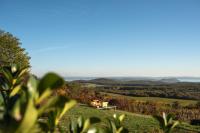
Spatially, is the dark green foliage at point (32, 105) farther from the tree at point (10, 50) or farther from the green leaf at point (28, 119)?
the tree at point (10, 50)

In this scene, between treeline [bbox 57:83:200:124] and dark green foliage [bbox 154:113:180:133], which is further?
treeline [bbox 57:83:200:124]

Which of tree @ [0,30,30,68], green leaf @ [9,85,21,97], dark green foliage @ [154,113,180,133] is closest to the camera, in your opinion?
green leaf @ [9,85,21,97]

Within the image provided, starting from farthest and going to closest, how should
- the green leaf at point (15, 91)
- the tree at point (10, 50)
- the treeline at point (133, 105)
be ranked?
the tree at point (10, 50), the treeline at point (133, 105), the green leaf at point (15, 91)

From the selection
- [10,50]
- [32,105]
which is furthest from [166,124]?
[10,50]

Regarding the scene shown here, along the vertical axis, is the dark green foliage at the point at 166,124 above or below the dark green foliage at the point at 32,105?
below

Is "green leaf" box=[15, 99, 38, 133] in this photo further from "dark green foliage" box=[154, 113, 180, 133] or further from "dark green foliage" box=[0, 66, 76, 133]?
"dark green foliage" box=[154, 113, 180, 133]

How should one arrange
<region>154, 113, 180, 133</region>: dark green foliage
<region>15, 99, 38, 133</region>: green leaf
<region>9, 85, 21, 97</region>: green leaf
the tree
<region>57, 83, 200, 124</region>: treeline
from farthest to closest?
1. the tree
2. <region>57, 83, 200, 124</region>: treeline
3. <region>154, 113, 180, 133</region>: dark green foliage
4. <region>9, 85, 21, 97</region>: green leaf
5. <region>15, 99, 38, 133</region>: green leaf

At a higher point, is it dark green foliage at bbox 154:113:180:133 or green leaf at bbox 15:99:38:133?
green leaf at bbox 15:99:38:133

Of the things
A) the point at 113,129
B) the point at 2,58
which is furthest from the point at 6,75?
the point at 2,58

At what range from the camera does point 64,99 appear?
2.76 ft

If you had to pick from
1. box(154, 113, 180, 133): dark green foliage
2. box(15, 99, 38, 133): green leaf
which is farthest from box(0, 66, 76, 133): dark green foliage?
box(154, 113, 180, 133): dark green foliage

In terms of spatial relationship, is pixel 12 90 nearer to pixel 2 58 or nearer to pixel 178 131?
pixel 178 131

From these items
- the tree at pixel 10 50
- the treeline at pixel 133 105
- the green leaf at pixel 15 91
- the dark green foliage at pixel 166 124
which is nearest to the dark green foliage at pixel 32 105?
the green leaf at pixel 15 91

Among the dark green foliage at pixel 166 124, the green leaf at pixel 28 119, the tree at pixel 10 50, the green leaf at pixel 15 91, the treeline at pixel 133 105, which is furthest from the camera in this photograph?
the tree at pixel 10 50
